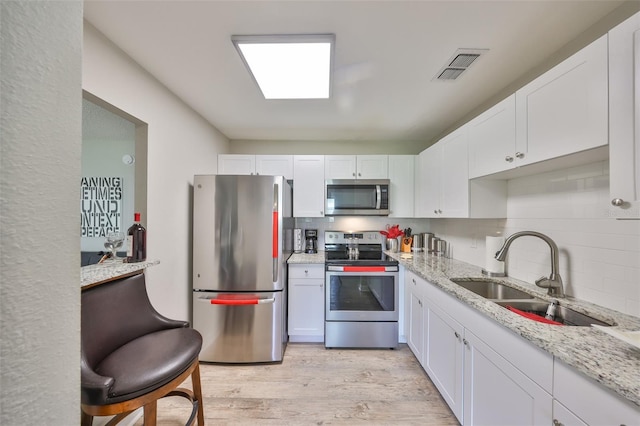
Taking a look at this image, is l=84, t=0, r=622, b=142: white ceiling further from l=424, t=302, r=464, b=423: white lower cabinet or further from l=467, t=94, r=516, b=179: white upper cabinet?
l=424, t=302, r=464, b=423: white lower cabinet

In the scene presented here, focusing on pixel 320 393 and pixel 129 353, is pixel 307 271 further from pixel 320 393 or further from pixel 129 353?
pixel 129 353

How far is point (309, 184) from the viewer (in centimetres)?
305

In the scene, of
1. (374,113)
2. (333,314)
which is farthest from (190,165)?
(333,314)

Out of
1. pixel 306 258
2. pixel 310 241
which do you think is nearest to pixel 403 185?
pixel 310 241

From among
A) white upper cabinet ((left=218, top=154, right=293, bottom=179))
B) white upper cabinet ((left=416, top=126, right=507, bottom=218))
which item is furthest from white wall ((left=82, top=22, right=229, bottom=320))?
white upper cabinet ((left=416, top=126, right=507, bottom=218))

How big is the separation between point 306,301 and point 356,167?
1684 mm

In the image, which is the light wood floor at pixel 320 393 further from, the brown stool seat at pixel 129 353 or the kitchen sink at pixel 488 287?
the kitchen sink at pixel 488 287

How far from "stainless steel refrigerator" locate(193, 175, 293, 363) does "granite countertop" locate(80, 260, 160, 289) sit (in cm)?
73

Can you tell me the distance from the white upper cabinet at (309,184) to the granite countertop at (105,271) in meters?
1.77

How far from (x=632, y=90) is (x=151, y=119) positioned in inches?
104

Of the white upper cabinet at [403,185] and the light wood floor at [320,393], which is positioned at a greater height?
the white upper cabinet at [403,185]

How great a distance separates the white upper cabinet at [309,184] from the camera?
10.00ft

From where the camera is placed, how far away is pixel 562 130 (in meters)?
1.21

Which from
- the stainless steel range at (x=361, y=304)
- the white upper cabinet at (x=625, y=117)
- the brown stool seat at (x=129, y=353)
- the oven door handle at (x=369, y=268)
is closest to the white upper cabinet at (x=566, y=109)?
the white upper cabinet at (x=625, y=117)
